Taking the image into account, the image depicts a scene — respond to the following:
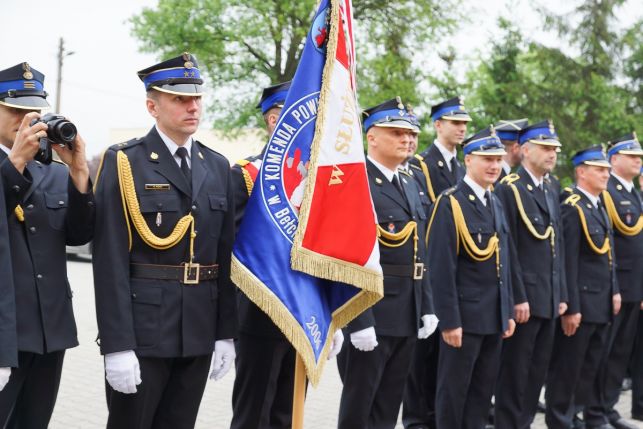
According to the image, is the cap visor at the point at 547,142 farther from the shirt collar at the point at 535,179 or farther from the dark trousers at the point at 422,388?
the dark trousers at the point at 422,388

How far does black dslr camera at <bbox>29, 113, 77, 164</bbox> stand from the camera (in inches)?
135

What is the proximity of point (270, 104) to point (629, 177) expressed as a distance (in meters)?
3.91

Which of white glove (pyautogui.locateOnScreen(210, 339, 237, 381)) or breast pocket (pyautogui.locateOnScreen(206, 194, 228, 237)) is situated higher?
breast pocket (pyautogui.locateOnScreen(206, 194, 228, 237))

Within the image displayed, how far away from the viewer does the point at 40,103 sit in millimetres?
3842

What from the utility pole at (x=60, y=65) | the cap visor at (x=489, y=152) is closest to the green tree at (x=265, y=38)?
the utility pole at (x=60, y=65)

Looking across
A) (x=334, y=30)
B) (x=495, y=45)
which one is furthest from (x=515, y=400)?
(x=495, y=45)

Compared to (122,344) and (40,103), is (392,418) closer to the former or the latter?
(122,344)

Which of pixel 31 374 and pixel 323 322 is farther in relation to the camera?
pixel 323 322

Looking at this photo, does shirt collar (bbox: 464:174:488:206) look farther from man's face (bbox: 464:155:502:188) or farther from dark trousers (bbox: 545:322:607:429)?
dark trousers (bbox: 545:322:607:429)

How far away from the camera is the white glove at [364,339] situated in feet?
15.3

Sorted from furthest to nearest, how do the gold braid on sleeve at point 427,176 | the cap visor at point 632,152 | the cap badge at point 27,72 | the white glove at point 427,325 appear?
the cap visor at point 632,152, the gold braid on sleeve at point 427,176, the white glove at point 427,325, the cap badge at point 27,72

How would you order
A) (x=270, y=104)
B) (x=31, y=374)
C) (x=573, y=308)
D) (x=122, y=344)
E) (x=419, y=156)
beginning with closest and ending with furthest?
1. (x=122, y=344)
2. (x=31, y=374)
3. (x=270, y=104)
4. (x=573, y=308)
5. (x=419, y=156)

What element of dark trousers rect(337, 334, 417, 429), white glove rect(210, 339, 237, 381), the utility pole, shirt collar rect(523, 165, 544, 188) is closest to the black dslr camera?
white glove rect(210, 339, 237, 381)

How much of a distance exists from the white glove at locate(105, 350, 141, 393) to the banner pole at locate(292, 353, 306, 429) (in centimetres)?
86
